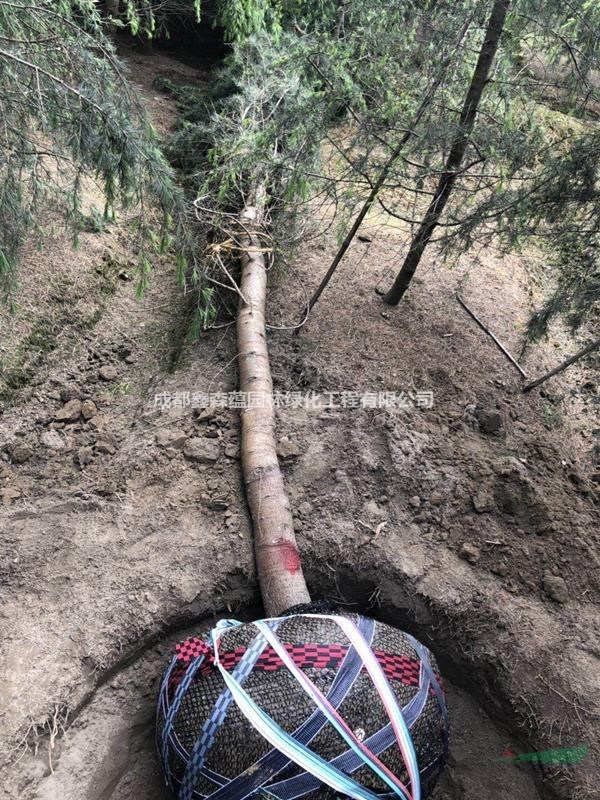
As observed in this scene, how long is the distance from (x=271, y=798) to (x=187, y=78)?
8938 mm

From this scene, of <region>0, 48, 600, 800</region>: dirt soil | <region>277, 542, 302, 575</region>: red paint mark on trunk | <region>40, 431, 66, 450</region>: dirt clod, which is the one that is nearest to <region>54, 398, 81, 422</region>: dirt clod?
<region>0, 48, 600, 800</region>: dirt soil

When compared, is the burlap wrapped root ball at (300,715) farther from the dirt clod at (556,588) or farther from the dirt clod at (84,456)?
the dirt clod at (84,456)

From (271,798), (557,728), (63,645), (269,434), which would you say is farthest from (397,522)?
(63,645)

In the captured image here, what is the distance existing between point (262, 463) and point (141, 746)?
1.71 meters

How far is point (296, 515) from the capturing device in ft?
11.6

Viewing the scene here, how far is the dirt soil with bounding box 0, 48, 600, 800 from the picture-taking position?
281 centimetres

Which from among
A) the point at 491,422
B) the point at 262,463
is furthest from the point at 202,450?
the point at 491,422

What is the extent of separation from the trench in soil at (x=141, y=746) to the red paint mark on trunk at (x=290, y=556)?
1.99 feet

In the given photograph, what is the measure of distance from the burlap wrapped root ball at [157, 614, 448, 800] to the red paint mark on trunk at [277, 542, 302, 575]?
594mm

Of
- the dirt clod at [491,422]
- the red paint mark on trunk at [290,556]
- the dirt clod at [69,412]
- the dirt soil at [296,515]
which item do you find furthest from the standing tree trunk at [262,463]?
the dirt clod at [491,422]

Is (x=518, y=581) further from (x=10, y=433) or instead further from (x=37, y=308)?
(x=37, y=308)

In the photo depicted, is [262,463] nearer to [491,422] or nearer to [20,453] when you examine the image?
[20,453]

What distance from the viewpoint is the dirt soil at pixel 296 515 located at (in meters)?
2.81

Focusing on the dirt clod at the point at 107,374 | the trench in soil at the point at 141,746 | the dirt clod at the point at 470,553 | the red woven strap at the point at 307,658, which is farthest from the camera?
the dirt clod at the point at 107,374
